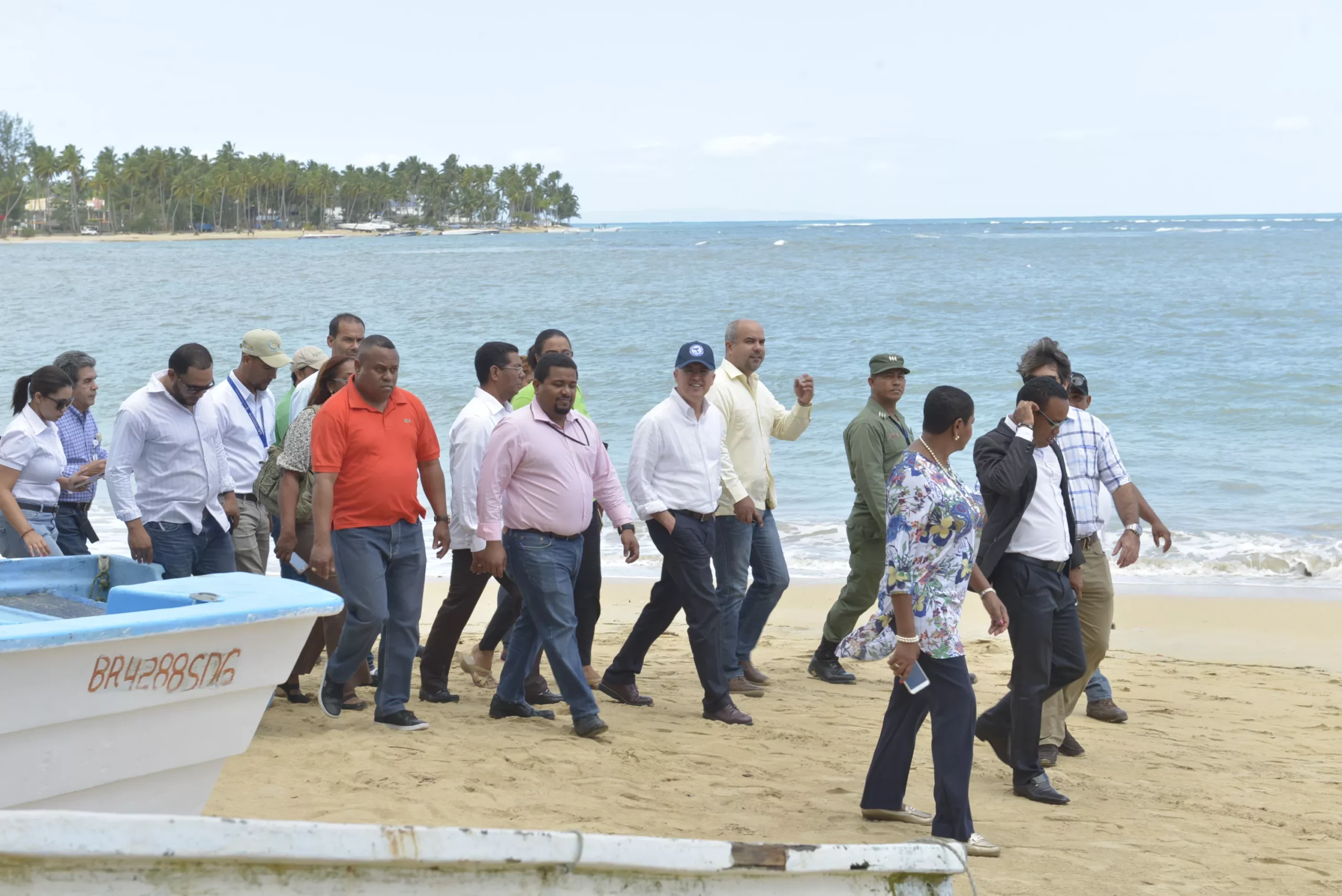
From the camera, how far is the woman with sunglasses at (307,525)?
626cm

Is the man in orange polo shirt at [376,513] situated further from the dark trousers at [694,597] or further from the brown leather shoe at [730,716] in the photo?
the brown leather shoe at [730,716]

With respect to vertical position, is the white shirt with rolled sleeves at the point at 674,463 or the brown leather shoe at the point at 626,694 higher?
the white shirt with rolled sleeves at the point at 674,463

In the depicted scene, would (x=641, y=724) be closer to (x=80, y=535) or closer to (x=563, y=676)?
(x=563, y=676)

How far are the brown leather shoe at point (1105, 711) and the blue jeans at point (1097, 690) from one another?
1 centimetres

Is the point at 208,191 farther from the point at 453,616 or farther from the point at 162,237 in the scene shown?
the point at 453,616

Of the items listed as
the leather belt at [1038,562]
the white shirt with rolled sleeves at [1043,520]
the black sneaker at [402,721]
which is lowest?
the black sneaker at [402,721]

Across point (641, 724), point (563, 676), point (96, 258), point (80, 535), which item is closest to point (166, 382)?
point (80, 535)

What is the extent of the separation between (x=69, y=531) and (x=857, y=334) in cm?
2734

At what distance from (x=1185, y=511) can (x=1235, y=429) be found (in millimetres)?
5911

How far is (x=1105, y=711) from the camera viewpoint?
23.1ft

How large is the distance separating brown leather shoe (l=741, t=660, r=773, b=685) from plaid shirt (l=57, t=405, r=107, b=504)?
12.4ft

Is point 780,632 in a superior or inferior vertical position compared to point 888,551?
inferior

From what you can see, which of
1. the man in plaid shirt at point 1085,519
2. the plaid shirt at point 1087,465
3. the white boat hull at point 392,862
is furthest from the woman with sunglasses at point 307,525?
the plaid shirt at point 1087,465

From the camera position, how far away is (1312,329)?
32.8 m
